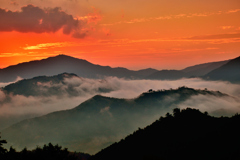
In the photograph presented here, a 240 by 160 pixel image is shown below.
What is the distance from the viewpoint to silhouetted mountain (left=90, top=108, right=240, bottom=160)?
134 meters

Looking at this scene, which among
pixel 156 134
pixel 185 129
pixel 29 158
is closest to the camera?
pixel 29 158

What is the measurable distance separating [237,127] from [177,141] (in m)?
36.1

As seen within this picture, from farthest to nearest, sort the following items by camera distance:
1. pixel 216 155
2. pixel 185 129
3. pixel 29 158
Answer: pixel 185 129
pixel 216 155
pixel 29 158

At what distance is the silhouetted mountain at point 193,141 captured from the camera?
134m

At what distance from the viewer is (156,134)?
197125 mm

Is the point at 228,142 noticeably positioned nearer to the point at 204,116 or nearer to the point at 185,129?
the point at 185,129

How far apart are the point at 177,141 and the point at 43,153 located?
11982 cm

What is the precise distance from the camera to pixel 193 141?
154875 mm

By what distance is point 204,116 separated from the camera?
648 feet

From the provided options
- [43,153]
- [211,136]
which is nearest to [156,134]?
[211,136]

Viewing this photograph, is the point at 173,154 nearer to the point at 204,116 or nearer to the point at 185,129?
the point at 185,129

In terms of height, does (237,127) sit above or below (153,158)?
below

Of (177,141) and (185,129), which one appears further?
(185,129)

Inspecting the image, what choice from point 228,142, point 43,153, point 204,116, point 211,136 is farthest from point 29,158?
point 204,116
